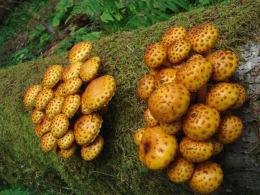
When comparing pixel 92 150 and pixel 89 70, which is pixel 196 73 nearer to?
pixel 89 70

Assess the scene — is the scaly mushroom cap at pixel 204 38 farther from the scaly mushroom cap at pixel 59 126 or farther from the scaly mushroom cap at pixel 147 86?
the scaly mushroom cap at pixel 59 126

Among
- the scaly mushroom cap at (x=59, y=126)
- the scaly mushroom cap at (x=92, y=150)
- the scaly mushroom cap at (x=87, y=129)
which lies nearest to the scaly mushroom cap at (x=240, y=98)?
the scaly mushroom cap at (x=87, y=129)

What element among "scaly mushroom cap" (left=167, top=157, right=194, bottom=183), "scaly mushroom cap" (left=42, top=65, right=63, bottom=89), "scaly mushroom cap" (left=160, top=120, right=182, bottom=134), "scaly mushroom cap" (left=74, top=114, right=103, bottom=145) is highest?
"scaly mushroom cap" (left=42, top=65, right=63, bottom=89)

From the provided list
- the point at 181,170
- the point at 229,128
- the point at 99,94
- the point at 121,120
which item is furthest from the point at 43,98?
the point at 229,128

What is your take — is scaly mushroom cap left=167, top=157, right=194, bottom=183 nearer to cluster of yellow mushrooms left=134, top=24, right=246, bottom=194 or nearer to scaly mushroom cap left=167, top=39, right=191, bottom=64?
cluster of yellow mushrooms left=134, top=24, right=246, bottom=194

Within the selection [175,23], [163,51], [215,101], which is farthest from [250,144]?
[175,23]

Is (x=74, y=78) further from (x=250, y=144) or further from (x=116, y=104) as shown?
(x=250, y=144)

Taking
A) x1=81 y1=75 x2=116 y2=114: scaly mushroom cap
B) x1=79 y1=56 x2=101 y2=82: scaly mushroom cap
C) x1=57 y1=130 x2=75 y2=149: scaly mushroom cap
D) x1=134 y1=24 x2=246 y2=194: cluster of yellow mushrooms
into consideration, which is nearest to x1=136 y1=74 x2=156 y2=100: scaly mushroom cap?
x1=134 y1=24 x2=246 y2=194: cluster of yellow mushrooms
